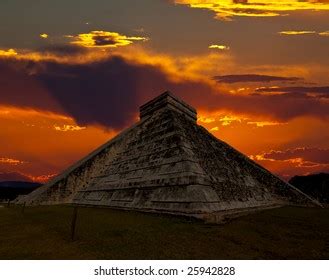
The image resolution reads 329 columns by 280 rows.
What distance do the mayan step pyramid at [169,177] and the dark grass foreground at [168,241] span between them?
1.22m

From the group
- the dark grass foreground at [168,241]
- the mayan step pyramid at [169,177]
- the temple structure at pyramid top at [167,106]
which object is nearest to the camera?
the dark grass foreground at [168,241]

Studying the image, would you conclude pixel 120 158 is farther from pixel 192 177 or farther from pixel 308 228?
pixel 308 228

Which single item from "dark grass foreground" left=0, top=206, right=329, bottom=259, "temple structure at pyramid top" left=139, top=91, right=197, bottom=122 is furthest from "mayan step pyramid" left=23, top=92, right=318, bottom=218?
A: "dark grass foreground" left=0, top=206, right=329, bottom=259

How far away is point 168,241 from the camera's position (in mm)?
6879

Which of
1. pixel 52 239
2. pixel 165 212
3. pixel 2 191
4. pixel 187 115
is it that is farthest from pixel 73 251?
pixel 2 191

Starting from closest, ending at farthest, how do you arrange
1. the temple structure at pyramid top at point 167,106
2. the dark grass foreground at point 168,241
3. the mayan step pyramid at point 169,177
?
the dark grass foreground at point 168,241
the mayan step pyramid at point 169,177
the temple structure at pyramid top at point 167,106

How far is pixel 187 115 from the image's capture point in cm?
2081

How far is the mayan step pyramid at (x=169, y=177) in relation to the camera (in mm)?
10562

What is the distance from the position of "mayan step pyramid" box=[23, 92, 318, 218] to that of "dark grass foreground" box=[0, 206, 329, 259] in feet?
4.01

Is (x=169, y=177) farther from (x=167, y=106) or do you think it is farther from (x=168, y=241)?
(x=167, y=106)

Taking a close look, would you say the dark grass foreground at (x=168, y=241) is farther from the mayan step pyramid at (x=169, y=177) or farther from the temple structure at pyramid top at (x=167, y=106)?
the temple structure at pyramid top at (x=167, y=106)

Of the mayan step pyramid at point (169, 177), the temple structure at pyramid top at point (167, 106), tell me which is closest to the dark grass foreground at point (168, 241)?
the mayan step pyramid at point (169, 177)

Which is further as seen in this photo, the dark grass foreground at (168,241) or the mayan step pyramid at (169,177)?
→ the mayan step pyramid at (169,177)

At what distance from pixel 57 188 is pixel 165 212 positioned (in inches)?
526
